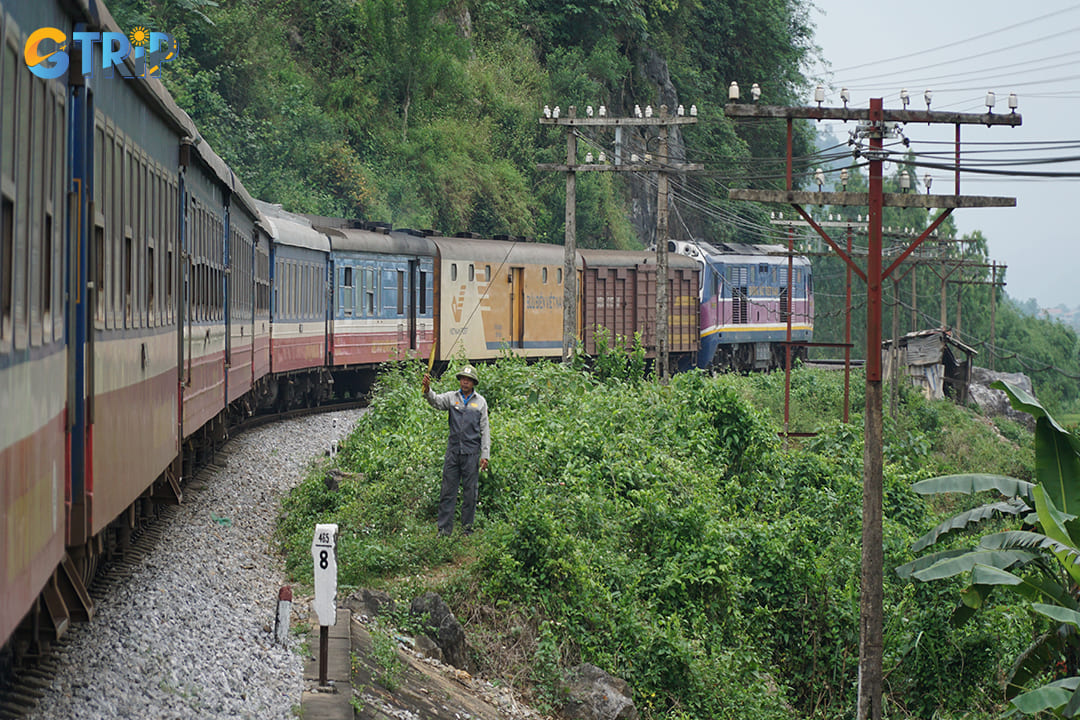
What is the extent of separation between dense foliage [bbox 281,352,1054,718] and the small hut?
24.2m

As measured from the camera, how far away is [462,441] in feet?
38.7

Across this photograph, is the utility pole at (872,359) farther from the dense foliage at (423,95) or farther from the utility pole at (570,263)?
the dense foliage at (423,95)

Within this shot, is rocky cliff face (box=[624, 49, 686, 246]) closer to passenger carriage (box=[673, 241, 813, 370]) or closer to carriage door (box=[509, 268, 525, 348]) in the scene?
passenger carriage (box=[673, 241, 813, 370])

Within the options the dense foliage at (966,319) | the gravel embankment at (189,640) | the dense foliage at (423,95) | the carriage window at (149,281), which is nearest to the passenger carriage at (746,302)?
the dense foliage at (423,95)

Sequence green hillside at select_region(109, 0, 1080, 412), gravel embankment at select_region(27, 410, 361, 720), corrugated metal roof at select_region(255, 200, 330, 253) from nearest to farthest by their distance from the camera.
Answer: gravel embankment at select_region(27, 410, 361, 720) → corrugated metal roof at select_region(255, 200, 330, 253) → green hillside at select_region(109, 0, 1080, 412)

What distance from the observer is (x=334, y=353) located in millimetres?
23781

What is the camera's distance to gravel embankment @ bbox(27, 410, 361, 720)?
5.99 meters

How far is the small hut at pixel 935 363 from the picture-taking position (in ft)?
140

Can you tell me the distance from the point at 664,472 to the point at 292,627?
7.51m

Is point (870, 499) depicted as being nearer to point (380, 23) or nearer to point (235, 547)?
point (235, 547)

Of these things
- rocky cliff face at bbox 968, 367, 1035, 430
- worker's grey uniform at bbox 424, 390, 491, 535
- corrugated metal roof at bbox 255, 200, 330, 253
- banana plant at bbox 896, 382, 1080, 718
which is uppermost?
corrugated metal roof at bbox 255, 200, 330, 253

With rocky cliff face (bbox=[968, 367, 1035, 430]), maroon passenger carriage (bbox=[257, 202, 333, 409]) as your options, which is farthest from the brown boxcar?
rocky cliff face (bbox=[968, 367, 1035, 430])

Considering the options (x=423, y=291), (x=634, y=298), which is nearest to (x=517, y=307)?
(x=423, y=291)

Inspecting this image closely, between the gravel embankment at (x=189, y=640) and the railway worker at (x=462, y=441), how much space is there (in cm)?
173
